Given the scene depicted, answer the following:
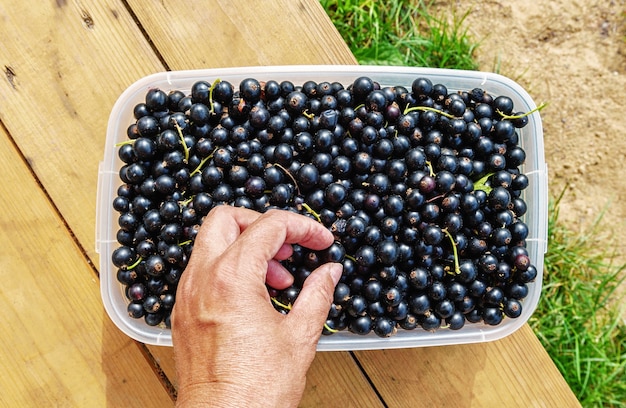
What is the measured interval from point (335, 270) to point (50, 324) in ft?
2.28

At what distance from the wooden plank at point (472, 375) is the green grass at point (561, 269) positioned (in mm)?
308

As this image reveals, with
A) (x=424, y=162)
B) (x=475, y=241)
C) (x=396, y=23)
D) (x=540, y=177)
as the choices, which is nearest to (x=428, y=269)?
(x=475, y=241)

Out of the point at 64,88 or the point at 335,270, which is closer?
the point at 335,270

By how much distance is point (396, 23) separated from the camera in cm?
160

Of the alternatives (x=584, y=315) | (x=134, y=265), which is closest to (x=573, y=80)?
(x=584, y=315)

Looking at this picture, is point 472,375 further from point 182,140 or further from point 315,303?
point 182,140

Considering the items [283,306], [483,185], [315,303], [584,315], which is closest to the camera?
[315,303]

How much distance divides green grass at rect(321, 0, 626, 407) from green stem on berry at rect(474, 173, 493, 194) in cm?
54

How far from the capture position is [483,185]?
1140 millimetres

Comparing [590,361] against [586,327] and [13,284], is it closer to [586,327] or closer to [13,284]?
[586,327]

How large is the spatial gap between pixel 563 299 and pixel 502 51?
30.5 inches

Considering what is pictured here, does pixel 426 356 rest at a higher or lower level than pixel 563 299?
higher

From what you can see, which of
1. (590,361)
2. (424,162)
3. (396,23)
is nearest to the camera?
(424,162)

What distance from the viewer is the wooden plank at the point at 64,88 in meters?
1.23
